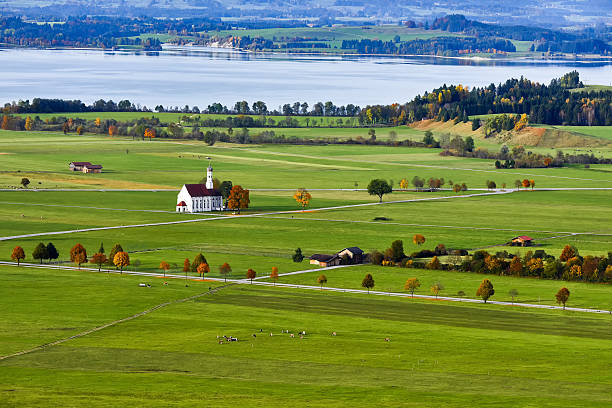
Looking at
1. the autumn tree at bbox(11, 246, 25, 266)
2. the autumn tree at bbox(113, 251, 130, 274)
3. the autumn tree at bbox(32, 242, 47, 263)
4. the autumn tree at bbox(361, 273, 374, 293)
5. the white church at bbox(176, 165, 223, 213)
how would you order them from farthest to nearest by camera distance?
the white church at bbox(176, 165, 223, 213) < the autumn tree at bbox(32, 242, 47, 263) < the autumn tree at bbox(11, 246, 25, 266) < the autumn tree at bbox(113, 251, 130, 274) < the autumn tree at bbox(361, 273, 374, 293)

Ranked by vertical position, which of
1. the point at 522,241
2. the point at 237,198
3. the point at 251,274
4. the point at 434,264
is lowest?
the point at 434,264

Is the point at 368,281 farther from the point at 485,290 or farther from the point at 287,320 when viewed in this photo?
the point at 287,320

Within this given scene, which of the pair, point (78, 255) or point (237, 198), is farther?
point (237, 198)

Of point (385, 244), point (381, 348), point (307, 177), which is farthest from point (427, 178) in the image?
point (381, 348)

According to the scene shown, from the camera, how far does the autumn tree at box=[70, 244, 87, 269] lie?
108 m

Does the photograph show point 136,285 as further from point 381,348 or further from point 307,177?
point 307,177

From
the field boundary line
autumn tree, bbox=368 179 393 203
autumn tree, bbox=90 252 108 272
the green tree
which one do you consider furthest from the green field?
autumn tree, bbox=368 179 393 203

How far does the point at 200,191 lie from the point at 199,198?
1.00 metres

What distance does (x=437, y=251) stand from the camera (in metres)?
119

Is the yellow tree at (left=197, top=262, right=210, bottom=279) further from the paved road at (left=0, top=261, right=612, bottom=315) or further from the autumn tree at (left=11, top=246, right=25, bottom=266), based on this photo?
the autumn tree at (left=11, top=246, right=25, bottom=266)

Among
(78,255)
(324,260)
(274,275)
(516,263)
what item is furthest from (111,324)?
(516,263)

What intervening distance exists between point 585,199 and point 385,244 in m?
57.6

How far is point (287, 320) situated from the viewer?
85.9 m

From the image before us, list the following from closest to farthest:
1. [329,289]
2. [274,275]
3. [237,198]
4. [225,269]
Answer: [329,289]
[274,275]
[225,269]
[237,198]
